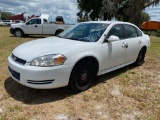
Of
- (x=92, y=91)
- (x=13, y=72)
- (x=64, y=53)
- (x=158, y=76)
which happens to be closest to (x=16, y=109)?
(x=13, y=72)

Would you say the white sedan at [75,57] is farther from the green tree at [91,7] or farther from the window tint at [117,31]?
the green tree at [91,7]

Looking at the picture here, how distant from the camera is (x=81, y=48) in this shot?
13.5 ft

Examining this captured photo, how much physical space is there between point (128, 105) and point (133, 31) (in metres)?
2.78

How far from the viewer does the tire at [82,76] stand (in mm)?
3998

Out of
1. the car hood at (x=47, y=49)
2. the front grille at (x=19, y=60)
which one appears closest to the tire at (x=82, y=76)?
the car hood at (x=47, y=49)

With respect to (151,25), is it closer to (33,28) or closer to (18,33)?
(33,28)

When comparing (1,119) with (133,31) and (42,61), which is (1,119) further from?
(133,31)

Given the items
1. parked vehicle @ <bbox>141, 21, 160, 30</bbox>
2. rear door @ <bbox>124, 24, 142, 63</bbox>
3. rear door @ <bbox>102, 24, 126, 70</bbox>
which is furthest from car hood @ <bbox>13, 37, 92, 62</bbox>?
parked vehicle @ <bbox>141, 21, 160, 30</bbox>

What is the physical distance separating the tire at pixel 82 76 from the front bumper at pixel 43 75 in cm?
16

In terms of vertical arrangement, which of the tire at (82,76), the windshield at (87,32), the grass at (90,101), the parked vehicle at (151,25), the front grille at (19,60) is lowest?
the grass at (90,101)

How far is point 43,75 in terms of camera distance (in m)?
3.66

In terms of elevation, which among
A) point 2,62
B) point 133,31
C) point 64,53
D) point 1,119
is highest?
point 133,31

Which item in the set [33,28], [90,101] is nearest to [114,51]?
[90,101]

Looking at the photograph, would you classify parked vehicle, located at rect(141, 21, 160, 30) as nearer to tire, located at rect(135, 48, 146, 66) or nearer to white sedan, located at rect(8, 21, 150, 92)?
tire, located at rect(135, 48, 146, 66)
